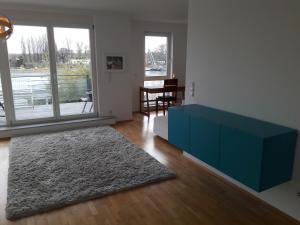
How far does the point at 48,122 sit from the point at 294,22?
4.69 metres

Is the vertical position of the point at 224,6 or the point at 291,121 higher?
the point at 224,6

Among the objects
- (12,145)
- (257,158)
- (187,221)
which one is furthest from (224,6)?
(12,145)

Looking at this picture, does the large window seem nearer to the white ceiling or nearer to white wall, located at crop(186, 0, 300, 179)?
the white ceiling

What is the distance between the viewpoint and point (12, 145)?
4121 millimetres

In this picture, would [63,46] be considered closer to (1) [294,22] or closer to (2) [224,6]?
(2) [224,6]

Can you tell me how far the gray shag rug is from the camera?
257 centimetres

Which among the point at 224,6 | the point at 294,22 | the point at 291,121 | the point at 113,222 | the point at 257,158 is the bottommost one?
the point at 113,222

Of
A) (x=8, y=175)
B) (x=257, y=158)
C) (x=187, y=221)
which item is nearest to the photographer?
(x=257, y=158)

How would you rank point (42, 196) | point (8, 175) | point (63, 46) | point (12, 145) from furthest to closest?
point (63, 46)
point (12, 145)
point (8, 175)
point (42, 196)

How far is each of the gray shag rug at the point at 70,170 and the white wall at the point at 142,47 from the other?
240 cm

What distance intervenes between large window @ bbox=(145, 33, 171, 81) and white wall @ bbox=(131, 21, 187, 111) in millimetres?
167

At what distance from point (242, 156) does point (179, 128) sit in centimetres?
103

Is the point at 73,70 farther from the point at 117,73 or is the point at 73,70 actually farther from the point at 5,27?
the point at 5,27

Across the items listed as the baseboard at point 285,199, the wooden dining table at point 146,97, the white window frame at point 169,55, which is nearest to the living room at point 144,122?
the baseboard at point 285,199
